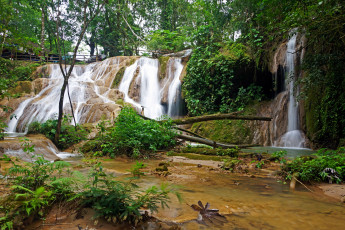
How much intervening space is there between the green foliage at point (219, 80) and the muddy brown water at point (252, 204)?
9358 millimetres

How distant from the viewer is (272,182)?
3705 millimetres

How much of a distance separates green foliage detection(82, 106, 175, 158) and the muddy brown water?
210 cm

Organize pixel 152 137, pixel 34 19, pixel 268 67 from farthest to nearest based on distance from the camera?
pixel 34 19 → pixel 268 67 → pixel 152 137

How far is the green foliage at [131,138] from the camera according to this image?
6.06 m

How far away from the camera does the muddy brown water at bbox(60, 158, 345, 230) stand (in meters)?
2.04

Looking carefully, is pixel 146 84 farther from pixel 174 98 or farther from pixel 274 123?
pixel 274 123

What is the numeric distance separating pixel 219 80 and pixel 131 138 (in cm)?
884

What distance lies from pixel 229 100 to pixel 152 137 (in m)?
7.98

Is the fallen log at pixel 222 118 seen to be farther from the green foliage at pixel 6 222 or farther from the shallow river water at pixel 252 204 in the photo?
the green foliage at pixel 6 222

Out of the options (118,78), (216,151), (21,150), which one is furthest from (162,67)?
(21,150)

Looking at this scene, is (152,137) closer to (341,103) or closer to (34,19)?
(341,103)

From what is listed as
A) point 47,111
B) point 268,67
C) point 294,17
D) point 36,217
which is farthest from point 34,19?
point 36,217

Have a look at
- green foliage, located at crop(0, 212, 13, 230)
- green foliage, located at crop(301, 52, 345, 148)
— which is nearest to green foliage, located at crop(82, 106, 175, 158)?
green foliage, located at crop(0, 212, 13, 230)

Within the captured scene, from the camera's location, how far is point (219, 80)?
13438 millimetres
